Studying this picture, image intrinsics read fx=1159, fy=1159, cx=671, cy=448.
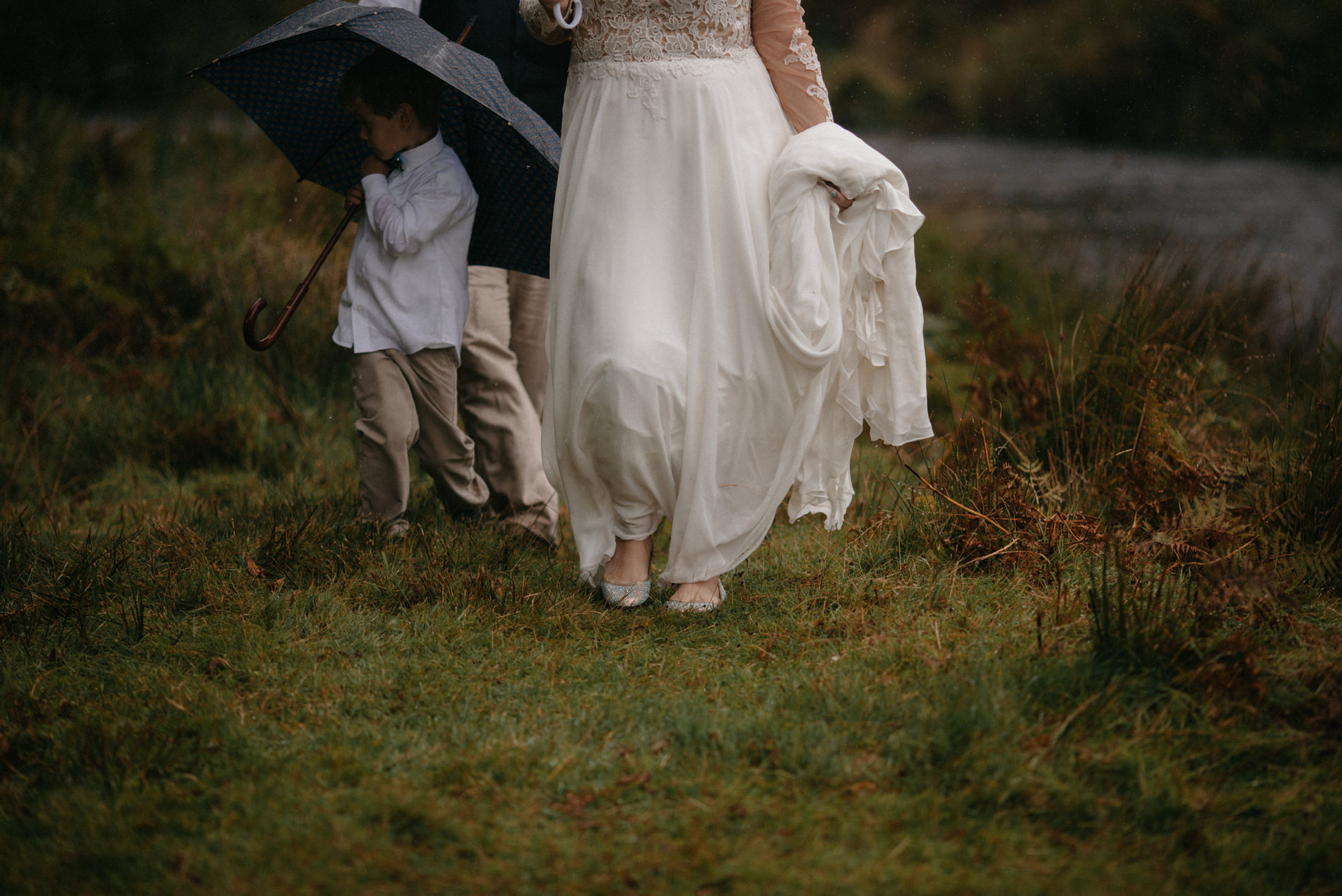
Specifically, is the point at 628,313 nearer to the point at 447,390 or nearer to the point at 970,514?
the point at 447,390

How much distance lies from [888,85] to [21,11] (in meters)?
13.2

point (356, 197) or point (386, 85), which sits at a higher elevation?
point (386, 85)

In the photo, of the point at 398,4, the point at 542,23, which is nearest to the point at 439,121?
the point at 398,4

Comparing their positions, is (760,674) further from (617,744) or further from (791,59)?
(791,59)

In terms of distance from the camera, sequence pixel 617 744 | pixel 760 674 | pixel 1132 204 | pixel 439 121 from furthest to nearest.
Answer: pixel 1132 204 < pixel 439 121 < pixel 760 674 < pixel 617 744

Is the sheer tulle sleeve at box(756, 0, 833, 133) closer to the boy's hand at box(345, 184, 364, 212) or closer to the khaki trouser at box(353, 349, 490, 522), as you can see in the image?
the boy's hand at box(345, 184, 364, 212)

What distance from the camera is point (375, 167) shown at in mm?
3779

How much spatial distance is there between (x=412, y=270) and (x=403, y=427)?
1.70ft

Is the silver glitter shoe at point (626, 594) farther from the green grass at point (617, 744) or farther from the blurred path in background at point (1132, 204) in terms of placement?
the blurred path in background at point (1132, 204)

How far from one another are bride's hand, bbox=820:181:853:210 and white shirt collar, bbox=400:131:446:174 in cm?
137

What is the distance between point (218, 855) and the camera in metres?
2.23

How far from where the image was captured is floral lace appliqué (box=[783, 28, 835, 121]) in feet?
10.8

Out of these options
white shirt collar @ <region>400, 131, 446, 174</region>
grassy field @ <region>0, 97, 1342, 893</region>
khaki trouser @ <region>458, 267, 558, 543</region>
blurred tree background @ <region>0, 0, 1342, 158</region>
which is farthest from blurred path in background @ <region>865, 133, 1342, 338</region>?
white shirt collar @ <region>400, 131, 446, 174</region>

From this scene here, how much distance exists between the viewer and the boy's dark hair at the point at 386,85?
3699 millimetres
